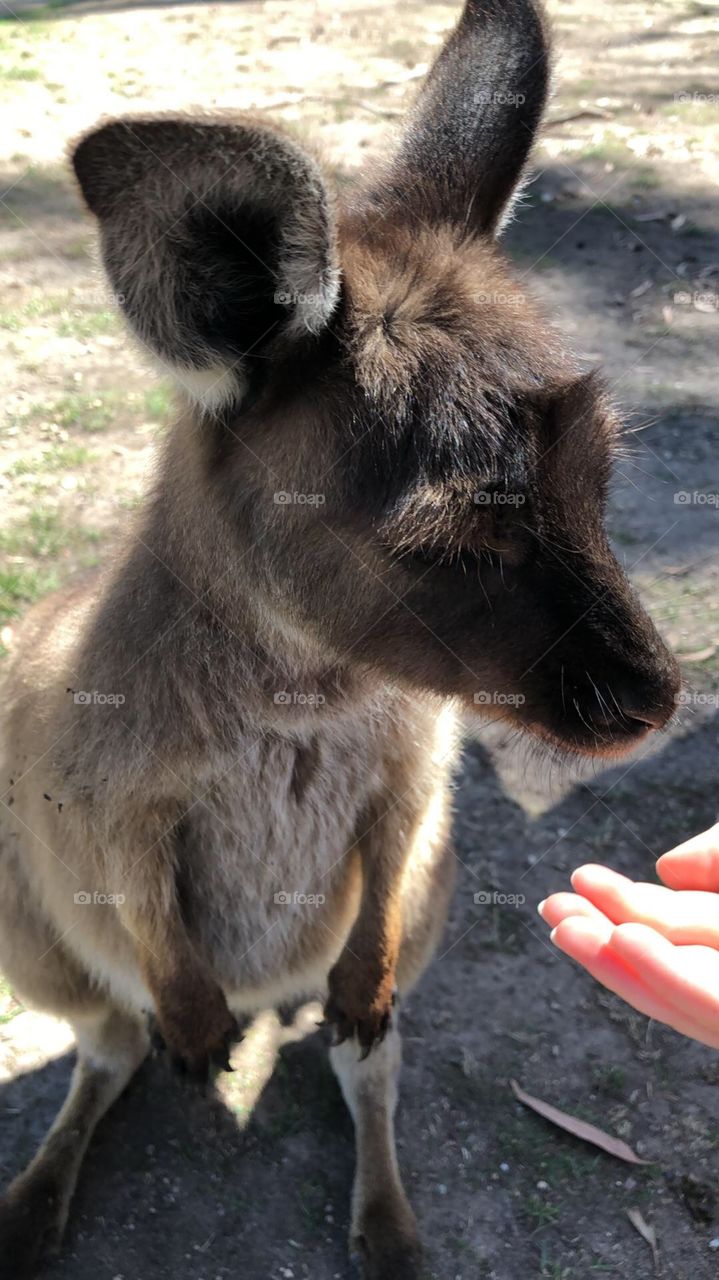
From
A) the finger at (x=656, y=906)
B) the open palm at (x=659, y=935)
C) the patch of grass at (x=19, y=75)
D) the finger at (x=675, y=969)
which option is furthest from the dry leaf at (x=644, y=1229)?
the patch of grass at (x=19, y=75)

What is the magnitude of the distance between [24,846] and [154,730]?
69 centimetres

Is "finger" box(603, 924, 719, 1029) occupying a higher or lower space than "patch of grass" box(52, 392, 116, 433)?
higher

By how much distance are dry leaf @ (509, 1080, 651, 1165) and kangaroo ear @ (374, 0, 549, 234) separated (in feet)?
7.01

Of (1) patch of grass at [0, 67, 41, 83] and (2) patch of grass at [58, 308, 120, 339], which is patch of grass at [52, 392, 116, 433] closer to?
(2) patch of grass at [58, 308, 120, 339]

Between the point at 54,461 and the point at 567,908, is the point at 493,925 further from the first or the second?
the point at 54,461

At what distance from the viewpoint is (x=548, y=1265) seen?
2781mm

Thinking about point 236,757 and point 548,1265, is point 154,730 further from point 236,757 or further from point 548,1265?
point 548,1265

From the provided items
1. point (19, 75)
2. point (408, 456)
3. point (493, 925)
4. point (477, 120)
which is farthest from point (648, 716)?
point (19, 75)

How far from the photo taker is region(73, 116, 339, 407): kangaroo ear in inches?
60.8

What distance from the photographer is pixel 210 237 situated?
5.67ft

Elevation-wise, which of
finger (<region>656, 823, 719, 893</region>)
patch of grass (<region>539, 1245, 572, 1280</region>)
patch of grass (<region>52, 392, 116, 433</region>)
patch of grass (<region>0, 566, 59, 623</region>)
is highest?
finger (<region>656, 823, 719, 893</region>)

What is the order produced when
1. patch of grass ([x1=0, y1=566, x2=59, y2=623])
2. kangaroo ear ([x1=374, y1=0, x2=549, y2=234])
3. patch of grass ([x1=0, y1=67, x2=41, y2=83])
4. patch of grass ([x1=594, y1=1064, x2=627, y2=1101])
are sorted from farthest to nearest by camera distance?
patch of grass ([x1=0, y1=67, x2=41, y2=83]) → patch of grass ([x1=0, y1=566, x2=59, y2=623]) → patch of grass ([x1=594, y1=1064, x2=627, y2=1101]) → kangaroo ear ([x1=374, y1=0, x2=549, y2=234])

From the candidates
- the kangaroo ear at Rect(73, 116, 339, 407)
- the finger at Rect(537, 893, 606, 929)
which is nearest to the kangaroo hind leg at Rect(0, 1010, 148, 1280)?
the finger at Rect(537, 893, 606, 929)

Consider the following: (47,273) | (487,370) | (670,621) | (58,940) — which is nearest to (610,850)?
(670,621)
